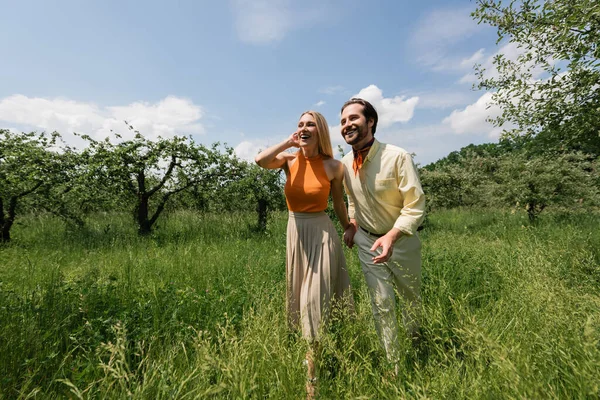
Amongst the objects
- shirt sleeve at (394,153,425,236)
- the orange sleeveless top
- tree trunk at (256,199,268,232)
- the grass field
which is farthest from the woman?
tree trunk at (256,199,268,232)

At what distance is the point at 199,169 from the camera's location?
834 cm

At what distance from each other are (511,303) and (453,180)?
1248 centimetres

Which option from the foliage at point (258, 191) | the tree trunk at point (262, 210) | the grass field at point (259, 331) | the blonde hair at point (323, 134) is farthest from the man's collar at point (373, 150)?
the tree trunk at point (262, 210)

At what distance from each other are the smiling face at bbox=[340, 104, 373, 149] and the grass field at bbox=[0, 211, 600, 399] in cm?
134

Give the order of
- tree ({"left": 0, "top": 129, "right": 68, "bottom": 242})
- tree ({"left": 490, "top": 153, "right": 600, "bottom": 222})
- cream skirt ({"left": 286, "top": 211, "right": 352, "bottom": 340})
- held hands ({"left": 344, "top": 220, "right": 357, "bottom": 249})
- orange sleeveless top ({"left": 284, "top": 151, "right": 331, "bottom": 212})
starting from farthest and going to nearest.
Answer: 1. tree ({"left": 490, "top": 153, "right": 600, "bottom": 222})
2. tree ({"left": 0, "top": 129, "right": 68, "bottom": 242})
3. held hands ({"left": 344, "top": 220, "right": 357, "bottom": 249})
4. orange sleeveless top ({"left": 284, "top": 151, "right": 331, "bottom": 212})
5. cream skirt ({"left": 286, "top": 211, "right": 352, "bottom": 340})

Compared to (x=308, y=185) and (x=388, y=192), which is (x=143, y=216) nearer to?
(x=308, y=185)

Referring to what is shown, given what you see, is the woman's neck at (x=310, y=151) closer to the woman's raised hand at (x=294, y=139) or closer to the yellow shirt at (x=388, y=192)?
the woman's raised hand at (x=294, y=139)

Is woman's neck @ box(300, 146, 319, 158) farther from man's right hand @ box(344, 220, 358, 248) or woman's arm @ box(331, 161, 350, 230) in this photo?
man's right hand @ box(344, 220, 358, 248)

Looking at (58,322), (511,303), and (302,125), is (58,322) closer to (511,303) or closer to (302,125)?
(302,125)

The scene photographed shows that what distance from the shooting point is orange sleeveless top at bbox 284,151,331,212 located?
2514 mm

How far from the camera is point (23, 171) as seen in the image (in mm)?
6688

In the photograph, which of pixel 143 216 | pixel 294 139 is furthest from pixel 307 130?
pixel 143 216

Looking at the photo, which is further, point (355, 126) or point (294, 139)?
point (294, 139)

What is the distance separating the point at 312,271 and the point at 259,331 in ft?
2.07
